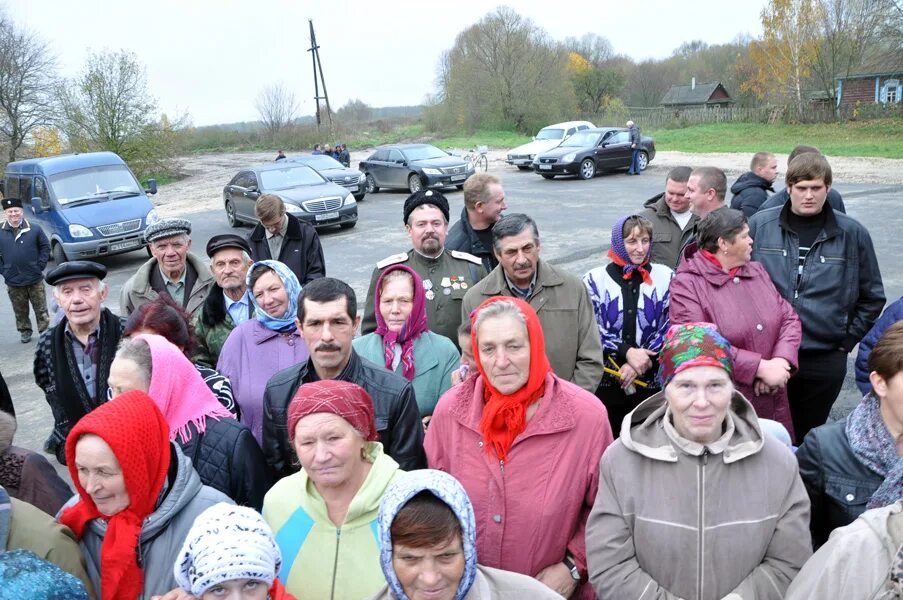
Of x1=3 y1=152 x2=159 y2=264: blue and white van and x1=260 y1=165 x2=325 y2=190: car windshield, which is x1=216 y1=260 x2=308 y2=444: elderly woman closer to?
x1=3 y1=152 x2=159 y2=264: blue and white van

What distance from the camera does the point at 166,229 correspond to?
5.21 m

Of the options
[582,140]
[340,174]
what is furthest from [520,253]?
[582,140]

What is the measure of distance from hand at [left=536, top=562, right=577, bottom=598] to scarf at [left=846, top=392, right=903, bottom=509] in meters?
1.09

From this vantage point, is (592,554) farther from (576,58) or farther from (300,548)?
(576,58)

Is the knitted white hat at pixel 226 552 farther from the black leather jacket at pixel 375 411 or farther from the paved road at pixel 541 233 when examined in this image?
the paved road at pixel 541 233

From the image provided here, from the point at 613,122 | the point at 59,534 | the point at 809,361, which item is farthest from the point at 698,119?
the point at 59,534

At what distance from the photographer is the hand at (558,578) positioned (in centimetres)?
269

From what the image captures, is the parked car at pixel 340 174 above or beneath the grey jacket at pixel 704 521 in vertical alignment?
above

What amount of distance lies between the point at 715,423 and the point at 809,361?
7.15 ft

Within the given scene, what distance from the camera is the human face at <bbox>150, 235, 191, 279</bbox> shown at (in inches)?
204

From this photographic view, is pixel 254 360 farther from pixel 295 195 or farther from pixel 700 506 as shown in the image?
pixel 295 195

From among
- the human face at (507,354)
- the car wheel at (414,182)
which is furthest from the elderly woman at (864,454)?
the car wheel at (414,182)

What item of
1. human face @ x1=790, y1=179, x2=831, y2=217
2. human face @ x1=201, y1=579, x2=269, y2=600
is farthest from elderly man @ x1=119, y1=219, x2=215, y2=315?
human face @ x1=790, y1=179, x2=831, y2=217

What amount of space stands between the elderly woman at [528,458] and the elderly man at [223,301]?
7.49 ft
